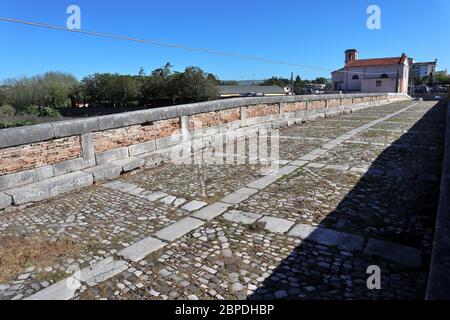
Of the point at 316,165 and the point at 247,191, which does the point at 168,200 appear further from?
the point at 316,165

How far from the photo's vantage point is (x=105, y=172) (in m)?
5.56

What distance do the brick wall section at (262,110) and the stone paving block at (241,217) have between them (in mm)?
6571

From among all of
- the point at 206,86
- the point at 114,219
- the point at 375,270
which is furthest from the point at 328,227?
the point at 206,86

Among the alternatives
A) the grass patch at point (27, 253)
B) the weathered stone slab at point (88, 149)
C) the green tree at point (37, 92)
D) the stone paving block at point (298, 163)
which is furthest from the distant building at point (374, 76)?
the grass patch at point (27, 253)

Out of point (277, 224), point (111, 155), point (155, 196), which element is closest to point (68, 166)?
point (111, 155)

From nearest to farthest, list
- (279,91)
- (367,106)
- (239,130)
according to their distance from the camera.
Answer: (239,130) < (367,106) < (279,91)

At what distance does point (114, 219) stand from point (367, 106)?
22.5 metres

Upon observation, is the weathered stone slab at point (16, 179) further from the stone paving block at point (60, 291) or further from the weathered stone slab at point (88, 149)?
the stone paving block at point (60, 291)

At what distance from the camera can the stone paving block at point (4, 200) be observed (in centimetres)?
419

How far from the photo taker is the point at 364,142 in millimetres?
8570

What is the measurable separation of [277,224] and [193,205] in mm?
1255
